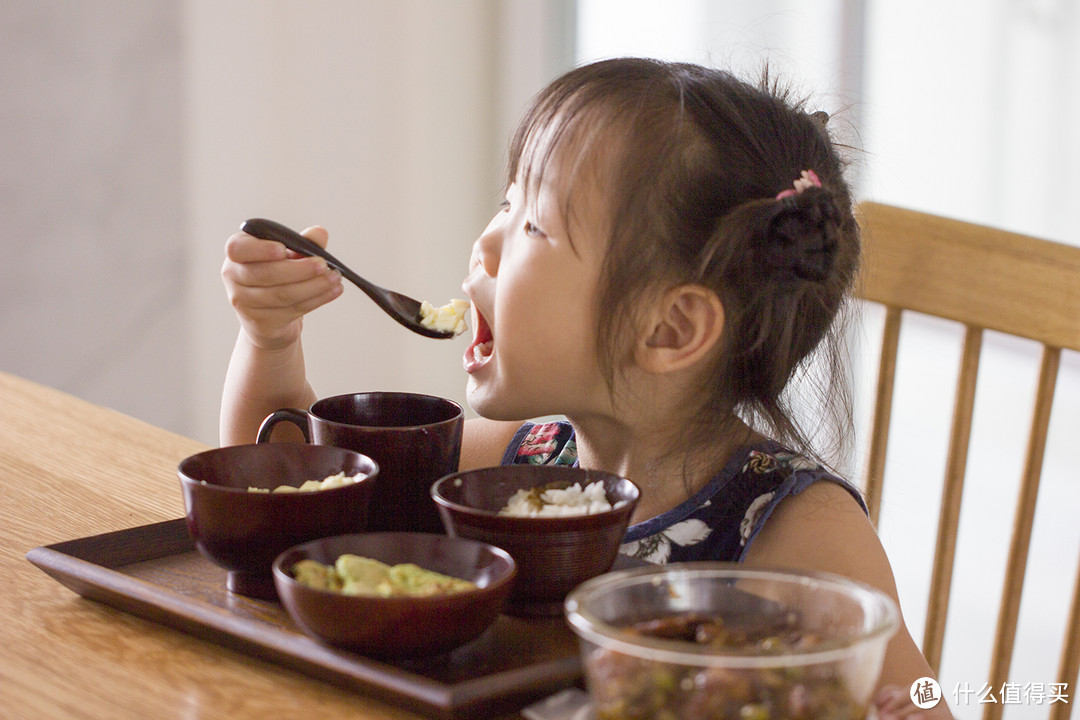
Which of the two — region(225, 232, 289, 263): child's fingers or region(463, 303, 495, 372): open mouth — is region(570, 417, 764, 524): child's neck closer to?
region(463, 303, 495, 372): open mouth

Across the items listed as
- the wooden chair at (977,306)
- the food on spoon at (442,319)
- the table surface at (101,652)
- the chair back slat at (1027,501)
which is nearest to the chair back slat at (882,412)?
the wooden chair at (977,306)

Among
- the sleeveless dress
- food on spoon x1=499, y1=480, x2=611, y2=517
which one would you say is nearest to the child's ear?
the sleeveless dress

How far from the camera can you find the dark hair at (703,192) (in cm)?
86

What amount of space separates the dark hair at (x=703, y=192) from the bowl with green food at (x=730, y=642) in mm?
389

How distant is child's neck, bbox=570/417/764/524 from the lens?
96 cm

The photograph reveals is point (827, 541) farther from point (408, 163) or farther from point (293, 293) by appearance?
point (408, 163)

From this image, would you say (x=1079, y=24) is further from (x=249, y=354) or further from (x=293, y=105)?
(x=293, y=105)

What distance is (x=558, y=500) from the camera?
71cm

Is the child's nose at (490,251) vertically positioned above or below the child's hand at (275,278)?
above

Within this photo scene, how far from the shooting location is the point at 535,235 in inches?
34.9

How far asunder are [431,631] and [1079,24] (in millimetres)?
1647

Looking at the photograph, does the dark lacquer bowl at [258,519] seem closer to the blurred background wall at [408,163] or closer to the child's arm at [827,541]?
the child's arm at [827,541]

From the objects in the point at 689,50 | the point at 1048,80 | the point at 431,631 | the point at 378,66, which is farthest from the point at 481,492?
the point at 378,66

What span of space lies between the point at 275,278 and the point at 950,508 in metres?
0.70
